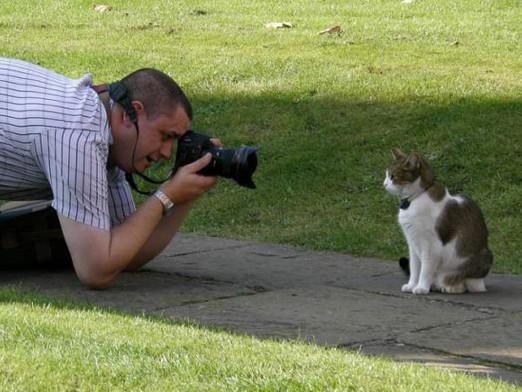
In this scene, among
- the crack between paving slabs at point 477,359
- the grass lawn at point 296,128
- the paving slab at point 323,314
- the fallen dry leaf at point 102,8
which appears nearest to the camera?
the grass lawn at point 296,128

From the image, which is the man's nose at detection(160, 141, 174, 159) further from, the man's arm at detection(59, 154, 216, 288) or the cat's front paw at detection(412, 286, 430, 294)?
the cat's front paw at detection(412, 286, 430, 294)

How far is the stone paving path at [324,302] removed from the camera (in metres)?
5.21

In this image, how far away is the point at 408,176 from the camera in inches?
265

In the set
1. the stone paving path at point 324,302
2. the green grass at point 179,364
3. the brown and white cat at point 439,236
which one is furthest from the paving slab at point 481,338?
the brown and white cat at point 439,236

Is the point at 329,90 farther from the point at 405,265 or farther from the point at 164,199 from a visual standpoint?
the point at 164,199

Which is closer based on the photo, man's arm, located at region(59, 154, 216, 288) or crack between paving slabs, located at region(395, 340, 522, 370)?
crack between paving slabs, located at region(395, 340, 522, 370)

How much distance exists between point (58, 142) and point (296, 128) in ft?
17.1

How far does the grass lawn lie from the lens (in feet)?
14.2

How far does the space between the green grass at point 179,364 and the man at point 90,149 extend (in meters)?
0.93

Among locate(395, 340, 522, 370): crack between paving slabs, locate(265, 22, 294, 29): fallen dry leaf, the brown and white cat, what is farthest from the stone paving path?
locate(265, 22, 294, 29): fallen dry leaf

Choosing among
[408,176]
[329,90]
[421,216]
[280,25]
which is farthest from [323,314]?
[280,25]

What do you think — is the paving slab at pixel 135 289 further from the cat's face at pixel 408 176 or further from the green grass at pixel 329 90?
the green grass at pixel 329 90

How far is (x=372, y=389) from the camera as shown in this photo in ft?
13.2

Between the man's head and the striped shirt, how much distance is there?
0.30ft
